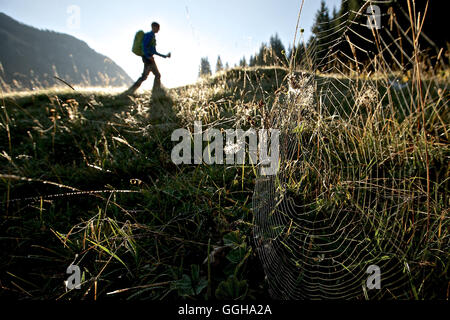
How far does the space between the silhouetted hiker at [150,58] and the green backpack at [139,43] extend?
0.12 metres

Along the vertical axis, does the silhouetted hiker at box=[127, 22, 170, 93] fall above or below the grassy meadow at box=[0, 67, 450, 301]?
above

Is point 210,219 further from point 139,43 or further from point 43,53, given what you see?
point 43,53

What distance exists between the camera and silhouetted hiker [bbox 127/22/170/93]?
6042 mm

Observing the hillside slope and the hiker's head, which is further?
the hillside slope

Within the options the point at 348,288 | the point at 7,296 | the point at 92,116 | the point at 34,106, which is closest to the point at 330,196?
the point at 348,288

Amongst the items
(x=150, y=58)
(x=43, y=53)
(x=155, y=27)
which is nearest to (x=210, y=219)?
(x=150, y=58)

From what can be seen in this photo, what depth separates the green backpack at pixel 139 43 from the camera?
612 centimetres

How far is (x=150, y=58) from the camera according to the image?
6.12 meters

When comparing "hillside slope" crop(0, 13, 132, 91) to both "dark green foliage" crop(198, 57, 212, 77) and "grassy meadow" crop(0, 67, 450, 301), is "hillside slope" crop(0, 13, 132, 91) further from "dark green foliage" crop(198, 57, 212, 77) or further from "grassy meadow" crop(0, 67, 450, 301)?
"grassy meadow" crop(0, 67, 450, 301)

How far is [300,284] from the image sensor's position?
872mm

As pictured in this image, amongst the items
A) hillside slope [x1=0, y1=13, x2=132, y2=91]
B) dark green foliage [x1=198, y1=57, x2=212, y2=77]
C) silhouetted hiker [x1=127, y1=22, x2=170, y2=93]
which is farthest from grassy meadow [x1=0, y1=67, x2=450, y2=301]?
hillside slope [x1=0, y1=13, x2=132, y2=91]

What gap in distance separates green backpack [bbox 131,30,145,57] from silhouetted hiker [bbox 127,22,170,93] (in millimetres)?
120

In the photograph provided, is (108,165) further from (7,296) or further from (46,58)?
(46,58)

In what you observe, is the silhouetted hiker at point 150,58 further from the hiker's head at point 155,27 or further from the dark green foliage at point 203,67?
the dark green foliage at point 203,67
